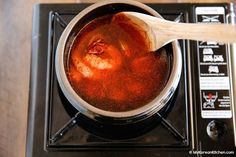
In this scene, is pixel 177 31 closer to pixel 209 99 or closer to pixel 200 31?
pixel 200 31

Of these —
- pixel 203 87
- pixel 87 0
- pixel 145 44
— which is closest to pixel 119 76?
pixel 145 44

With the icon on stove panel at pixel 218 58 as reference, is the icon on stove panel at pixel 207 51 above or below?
above

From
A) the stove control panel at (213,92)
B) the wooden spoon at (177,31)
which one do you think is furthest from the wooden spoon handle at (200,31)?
the stove control panel at (213,92)

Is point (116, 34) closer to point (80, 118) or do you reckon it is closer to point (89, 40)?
point (89, 40)

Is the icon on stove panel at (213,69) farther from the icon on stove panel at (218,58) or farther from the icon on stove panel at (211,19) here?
the icon on stove panel at (211,19)

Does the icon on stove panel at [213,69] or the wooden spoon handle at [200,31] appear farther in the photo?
the icon on stove panel at [213,69]

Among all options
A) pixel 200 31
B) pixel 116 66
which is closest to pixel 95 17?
pixel 116 66
